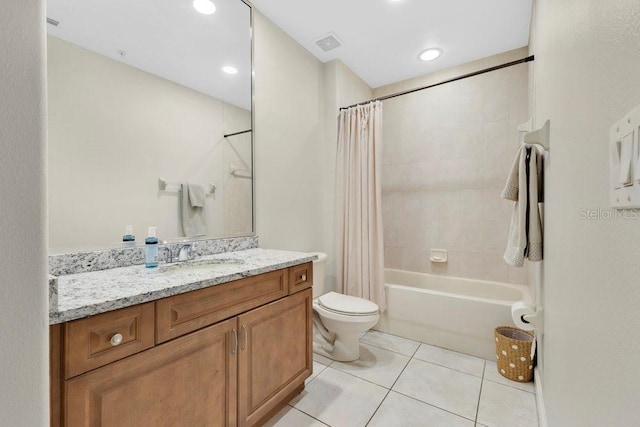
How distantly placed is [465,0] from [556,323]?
6.82ft

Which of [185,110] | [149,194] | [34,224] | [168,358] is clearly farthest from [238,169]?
[34,224]

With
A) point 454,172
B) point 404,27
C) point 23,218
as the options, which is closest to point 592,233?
point 23,218

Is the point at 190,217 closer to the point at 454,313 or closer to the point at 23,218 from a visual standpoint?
Result: the point at 23,218

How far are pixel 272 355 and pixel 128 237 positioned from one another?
950mm

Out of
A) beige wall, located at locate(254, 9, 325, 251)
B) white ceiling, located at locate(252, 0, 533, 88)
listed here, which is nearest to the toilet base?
beige wall, located at locate(254, 9, 325, 251)

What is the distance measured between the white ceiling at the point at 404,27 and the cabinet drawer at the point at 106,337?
2144mm

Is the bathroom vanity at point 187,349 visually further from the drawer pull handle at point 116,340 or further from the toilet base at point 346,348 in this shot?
the toilet base at point 346,348

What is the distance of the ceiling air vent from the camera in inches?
89.9

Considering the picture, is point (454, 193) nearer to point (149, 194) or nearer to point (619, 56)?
point (619, 56)

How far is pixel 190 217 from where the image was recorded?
1.67m

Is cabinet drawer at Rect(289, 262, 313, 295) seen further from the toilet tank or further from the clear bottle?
the clear bottle

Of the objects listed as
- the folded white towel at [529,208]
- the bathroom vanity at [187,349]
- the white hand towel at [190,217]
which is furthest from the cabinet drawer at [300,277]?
the folded white towel at [529,208]

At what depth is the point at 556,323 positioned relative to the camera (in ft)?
3.33

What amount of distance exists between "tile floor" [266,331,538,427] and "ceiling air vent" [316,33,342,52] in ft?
8.54
